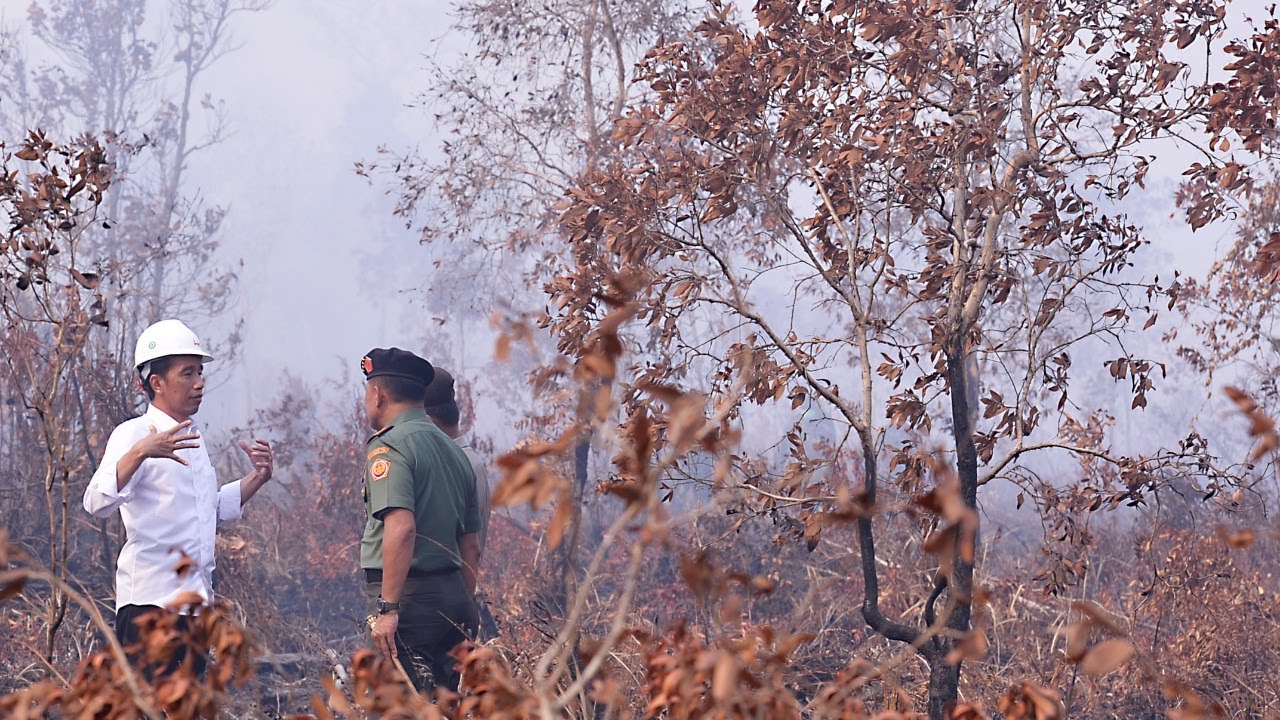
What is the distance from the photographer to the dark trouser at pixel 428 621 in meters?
4.52

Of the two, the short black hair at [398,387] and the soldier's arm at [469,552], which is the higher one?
the short black hair at [398,387]

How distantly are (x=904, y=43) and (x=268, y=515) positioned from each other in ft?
36.4

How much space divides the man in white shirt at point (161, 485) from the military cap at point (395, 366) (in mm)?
636

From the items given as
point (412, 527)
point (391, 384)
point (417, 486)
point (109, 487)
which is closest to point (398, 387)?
point (391, 384)

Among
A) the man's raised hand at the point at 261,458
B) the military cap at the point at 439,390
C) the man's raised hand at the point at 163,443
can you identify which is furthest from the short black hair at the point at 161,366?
the military cap at the point at 439,390

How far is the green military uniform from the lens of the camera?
4418 mm

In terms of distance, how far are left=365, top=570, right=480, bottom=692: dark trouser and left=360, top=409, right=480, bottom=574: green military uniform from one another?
0.07 meters

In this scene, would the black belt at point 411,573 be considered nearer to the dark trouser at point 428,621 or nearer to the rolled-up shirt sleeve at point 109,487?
the dark trouser at point 428,621

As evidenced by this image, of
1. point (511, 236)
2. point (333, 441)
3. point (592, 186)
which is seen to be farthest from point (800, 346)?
point (333, 441)

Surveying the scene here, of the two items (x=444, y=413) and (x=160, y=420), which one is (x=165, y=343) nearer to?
(x=160, y=420)

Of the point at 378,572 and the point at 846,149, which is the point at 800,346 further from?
the point at 378,572

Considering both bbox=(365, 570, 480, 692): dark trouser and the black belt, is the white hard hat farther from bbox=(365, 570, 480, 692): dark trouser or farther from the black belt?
bbox=(365, 570, 480, 692): dark trouser

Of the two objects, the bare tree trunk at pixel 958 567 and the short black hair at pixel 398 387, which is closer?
the bare tree trunk at pixel 958 567

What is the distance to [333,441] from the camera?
14023mm
